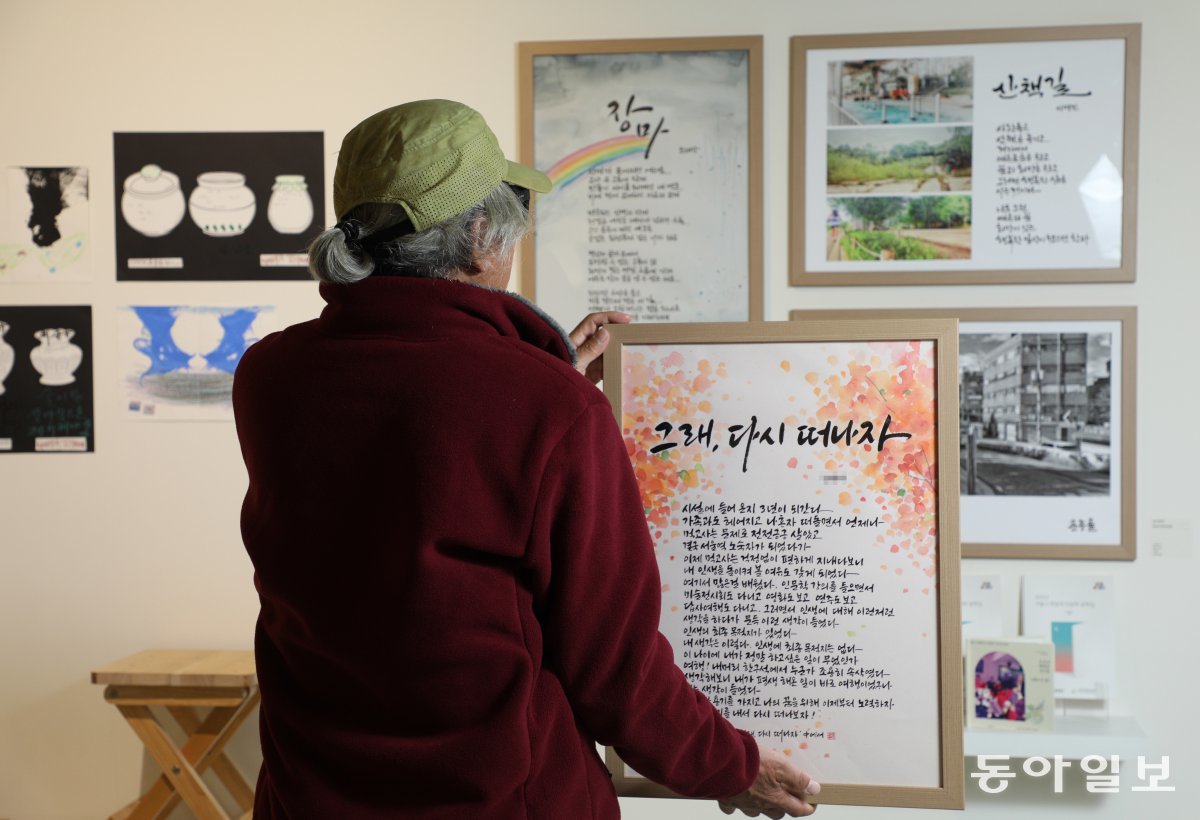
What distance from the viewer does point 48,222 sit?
8.38ft

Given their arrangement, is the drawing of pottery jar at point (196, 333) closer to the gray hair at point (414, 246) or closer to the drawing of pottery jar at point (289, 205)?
the drawing of pottery jar at point (289, 205)

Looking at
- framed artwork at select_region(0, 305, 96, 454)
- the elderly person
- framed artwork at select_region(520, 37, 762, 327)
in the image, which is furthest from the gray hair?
framed artwork at select_region(0, 305, 96, 454)

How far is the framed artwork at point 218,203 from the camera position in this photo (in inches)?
98.6

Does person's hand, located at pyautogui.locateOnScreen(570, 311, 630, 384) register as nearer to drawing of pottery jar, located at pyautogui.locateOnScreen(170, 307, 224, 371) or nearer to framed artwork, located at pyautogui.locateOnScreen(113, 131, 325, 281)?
framed artwork, located at pyautogui.locateOnScreen(113, 131, 325, 281)

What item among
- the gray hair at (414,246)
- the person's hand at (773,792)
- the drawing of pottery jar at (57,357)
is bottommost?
the person's hand at (773,792)

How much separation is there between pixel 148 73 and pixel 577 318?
130 cm

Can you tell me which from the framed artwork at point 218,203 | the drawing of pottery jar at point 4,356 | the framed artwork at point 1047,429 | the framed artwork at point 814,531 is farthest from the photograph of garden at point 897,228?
the drawing of pottery jar at point 4,356

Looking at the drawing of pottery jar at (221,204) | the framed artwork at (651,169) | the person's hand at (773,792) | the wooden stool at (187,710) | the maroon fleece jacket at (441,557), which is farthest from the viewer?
the drawing of pottery jar at (221,204)

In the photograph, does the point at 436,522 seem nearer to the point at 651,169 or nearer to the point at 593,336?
the point at 593,336

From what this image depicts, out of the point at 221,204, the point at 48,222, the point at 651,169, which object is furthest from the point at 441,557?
the point at 48,222

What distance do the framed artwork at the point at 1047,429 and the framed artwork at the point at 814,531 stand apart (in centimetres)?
100

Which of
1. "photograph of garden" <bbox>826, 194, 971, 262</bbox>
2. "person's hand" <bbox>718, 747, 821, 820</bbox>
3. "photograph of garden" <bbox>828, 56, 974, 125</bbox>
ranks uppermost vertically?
"photograph of garden" <bbox>828, 56, 974, 125</bbox>

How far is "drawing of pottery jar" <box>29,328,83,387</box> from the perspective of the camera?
256cm

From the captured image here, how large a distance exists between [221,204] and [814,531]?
185 cm
